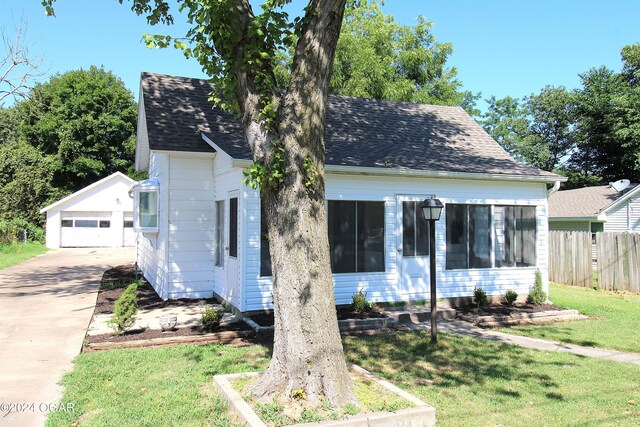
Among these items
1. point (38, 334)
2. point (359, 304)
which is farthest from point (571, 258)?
point (38, 334)

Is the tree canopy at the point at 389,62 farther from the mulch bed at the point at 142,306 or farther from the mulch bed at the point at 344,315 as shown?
the mulch bed at the point at 344,315

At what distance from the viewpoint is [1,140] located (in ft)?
145

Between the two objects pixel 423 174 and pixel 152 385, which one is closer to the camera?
pixel 152 385

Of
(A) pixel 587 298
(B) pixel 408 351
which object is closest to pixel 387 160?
(B) pixel 408 351

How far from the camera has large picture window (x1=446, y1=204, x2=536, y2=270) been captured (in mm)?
10719

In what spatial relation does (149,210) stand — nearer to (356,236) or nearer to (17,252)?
(356,236)

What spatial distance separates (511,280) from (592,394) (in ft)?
19.8

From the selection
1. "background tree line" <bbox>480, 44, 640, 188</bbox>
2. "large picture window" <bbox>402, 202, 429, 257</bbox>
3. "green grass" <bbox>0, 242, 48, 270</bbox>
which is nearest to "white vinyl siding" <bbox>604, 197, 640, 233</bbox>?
"background tree line" <bbox>480, 44, 640, 188</bbox>

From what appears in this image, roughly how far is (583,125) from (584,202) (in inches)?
511

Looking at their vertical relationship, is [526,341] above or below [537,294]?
below

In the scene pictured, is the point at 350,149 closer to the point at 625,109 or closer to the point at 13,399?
the point at 13,399

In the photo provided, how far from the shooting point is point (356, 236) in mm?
9828

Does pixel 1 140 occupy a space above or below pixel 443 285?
above

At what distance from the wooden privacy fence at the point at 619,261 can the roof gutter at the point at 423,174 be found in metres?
4.47
